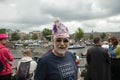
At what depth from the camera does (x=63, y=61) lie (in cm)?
354

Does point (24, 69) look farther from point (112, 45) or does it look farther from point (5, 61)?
point (112, 45)

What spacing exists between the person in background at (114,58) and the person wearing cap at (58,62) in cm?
365

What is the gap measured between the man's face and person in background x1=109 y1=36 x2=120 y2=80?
12.4ft

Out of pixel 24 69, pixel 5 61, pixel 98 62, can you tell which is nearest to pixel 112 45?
pixel 98 62

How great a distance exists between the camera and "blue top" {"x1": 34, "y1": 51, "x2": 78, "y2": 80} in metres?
3.40

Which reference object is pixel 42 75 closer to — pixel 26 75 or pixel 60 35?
pixel 60 35

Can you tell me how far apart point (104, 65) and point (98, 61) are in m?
0.19

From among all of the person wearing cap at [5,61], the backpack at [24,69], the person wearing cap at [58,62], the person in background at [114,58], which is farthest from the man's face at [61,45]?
the person in background at [114,58]

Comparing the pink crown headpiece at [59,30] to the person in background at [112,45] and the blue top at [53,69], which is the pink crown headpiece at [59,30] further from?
the person in background at [112,45]

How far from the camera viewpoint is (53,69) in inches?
136

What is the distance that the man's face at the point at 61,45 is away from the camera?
347cm

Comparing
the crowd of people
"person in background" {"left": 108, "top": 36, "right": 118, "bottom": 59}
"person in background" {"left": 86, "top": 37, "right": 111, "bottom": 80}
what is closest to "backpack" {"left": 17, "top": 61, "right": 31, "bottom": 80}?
the crowd of people

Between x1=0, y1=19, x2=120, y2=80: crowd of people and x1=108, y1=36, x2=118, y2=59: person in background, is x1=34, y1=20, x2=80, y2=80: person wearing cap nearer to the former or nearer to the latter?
x1=0, y1=19, x2=120, y2=80: crowd of people

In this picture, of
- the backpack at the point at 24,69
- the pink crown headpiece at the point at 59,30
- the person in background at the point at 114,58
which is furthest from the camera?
the person in background at the point at 114,58
